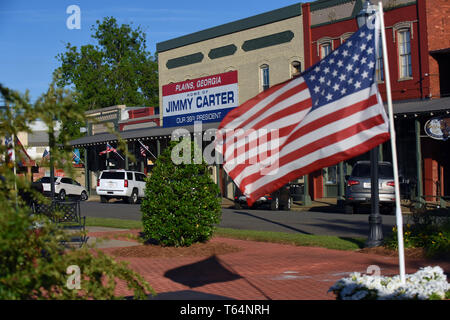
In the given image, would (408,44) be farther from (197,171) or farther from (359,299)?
(359,299)

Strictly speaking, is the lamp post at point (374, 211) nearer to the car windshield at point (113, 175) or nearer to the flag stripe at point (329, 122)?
the flag stripe at point (329, 122)

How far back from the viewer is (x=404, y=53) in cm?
2759

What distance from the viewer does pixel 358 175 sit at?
23.0m

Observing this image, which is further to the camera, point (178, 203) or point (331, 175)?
point (331, 175)

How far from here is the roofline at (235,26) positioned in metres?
31.9

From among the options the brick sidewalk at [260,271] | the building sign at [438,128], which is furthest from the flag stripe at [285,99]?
the building sign at [438,128]

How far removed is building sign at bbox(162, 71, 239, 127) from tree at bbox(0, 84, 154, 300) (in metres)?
27.5

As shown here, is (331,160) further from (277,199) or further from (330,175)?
(330,175)

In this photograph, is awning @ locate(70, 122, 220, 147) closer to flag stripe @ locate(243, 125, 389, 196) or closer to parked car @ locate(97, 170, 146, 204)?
parked car @ locate(97, 170, 146, 204)

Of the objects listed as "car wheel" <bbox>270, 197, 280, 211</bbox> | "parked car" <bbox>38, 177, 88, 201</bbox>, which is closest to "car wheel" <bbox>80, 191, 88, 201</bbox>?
"parked car" <bbox>38, 177, 88, 201</bbox>

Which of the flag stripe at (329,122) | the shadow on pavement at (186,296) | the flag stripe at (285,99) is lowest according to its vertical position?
the shadow on pavement at (186,296)

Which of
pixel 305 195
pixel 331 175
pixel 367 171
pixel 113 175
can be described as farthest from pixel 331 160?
pixel 113 175

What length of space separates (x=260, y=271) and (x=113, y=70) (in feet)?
209
